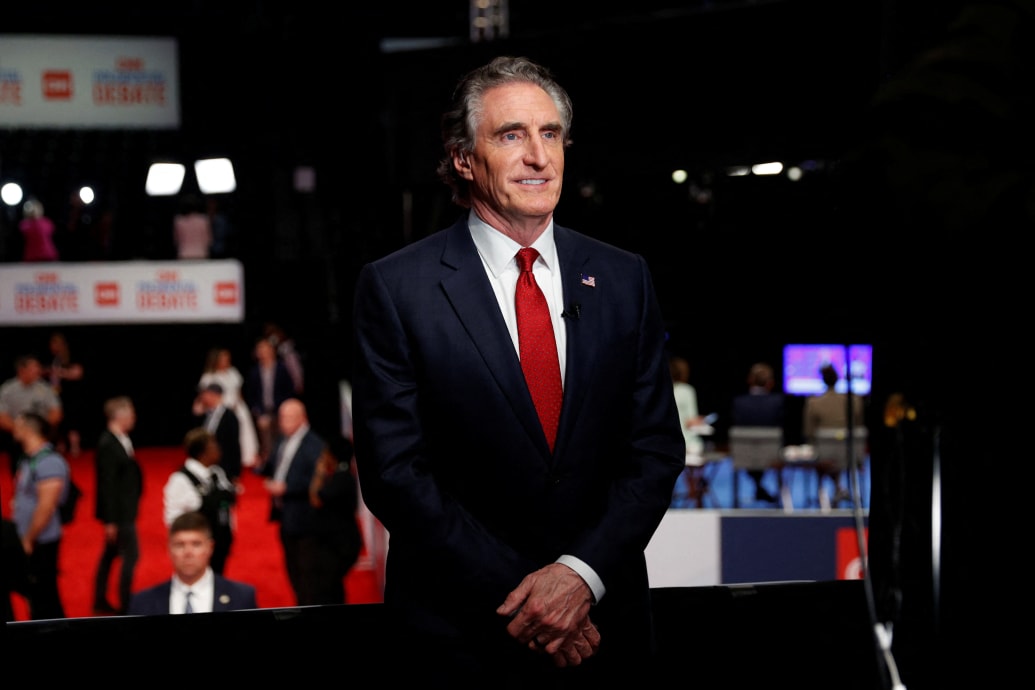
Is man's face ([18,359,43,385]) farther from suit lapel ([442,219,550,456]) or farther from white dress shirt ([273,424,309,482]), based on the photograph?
suit lapel ([442,219,550,456])

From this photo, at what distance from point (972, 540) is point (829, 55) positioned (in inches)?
87.8

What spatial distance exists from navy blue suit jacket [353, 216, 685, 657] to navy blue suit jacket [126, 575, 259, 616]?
3666 millimetres

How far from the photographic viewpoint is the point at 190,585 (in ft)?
17.5

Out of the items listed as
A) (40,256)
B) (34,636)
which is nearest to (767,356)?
(40,256)

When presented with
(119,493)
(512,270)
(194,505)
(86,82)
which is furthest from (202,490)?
(512,270)

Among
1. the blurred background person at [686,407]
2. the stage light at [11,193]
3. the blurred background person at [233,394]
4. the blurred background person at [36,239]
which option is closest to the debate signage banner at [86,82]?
the blurred background person at [233,394]

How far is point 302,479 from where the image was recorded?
23.5ft

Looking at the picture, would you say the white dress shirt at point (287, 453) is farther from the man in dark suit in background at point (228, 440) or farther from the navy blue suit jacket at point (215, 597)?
the navy blue suit jacket at point (215, 597)

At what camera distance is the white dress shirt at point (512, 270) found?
1.91 meters

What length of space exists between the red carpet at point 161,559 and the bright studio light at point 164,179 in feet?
13.5

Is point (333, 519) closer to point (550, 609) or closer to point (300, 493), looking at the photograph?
point (300, 493)

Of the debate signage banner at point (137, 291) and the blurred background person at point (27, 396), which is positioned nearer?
the debate signage banner at point (137, 291)

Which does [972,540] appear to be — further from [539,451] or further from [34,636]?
[34,636]

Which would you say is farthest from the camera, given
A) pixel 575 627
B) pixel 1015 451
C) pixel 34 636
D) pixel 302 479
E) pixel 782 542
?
pixel 302 479
